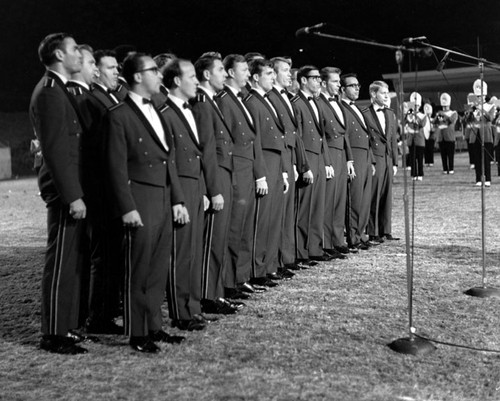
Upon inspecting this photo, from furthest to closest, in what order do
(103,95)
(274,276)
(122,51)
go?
1. (274,276)
2. (122,51)
3. (103,95)

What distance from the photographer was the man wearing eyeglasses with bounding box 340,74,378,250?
9367mm

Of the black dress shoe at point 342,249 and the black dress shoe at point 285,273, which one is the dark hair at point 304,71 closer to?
the black dress shoe at point 342,249

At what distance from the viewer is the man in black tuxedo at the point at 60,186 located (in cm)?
489

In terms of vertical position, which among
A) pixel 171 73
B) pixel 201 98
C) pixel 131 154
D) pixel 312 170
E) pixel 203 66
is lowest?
pixel 312 170

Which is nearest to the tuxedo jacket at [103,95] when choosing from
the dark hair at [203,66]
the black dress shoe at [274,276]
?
the dark hair at [203,66]

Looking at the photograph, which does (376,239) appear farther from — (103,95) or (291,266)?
(103,95)

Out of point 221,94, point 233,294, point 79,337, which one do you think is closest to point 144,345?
point 79,337

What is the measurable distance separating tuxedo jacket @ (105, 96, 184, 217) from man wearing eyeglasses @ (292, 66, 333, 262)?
10.6 feet

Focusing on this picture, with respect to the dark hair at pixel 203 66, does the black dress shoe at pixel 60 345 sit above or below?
below

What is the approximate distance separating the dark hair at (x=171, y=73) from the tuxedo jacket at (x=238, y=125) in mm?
959

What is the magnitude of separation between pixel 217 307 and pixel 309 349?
139cm

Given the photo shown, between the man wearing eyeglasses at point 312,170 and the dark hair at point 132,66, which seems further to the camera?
the man wearing eyeglasses at point 312,170

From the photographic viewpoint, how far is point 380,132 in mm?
9961

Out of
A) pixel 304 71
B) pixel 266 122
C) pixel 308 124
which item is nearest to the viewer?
pixel 266 122
